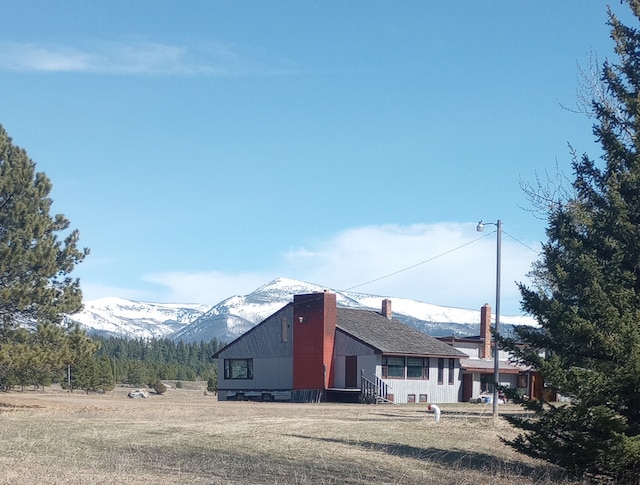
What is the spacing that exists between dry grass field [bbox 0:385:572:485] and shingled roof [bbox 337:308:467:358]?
26.2m

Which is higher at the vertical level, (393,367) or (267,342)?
(267,342)

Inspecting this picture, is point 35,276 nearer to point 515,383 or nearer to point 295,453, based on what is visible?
point 295,453

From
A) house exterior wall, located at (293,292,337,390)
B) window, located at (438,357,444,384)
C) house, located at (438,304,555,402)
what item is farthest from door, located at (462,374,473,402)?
house exterior wall, located at (293,292,337,390)

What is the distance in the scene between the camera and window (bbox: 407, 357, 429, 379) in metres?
55.3

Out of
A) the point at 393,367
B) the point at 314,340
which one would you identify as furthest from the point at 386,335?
the point at 314,340

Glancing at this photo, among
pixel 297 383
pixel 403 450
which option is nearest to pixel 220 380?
pixel 297 383

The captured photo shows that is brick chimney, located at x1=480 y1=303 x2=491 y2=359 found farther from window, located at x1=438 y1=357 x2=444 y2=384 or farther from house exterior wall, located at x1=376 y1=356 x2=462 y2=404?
window, located at x1=438 y1=357 x2=444 y2=384

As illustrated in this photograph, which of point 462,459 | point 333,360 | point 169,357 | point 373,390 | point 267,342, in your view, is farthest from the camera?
point 169,357

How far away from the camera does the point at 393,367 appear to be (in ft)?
177

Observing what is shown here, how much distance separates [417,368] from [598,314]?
42.5 meters

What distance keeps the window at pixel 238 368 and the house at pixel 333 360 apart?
0.07 meters

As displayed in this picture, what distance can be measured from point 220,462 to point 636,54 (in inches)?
444

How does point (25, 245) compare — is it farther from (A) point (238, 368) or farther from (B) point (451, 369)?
(B) point (451, 369)

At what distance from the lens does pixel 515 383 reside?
65.9 metres
